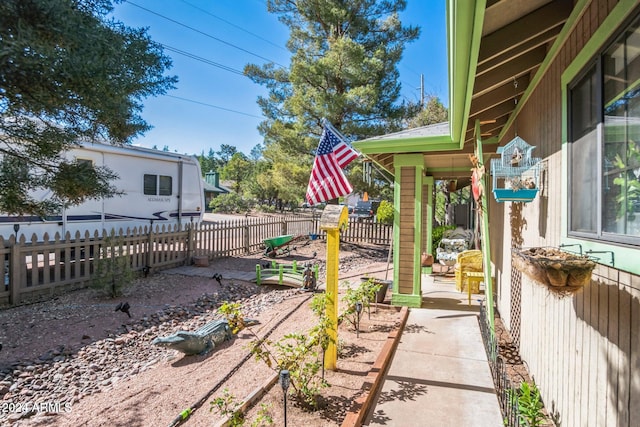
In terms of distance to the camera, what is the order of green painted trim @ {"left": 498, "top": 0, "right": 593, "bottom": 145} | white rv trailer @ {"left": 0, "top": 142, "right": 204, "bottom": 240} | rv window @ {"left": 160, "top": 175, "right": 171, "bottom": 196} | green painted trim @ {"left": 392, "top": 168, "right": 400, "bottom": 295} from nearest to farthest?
green painted trim @ {"left": 498, "top": 0, "right": 593, "bottom": 145} → green painted trim @ {"left": 392, "top": 168, "right": 400, "bottom": 295} → white rv trailer @ {"left": 0, "top": 142, "right": 204, "bottom": 240} → rv window @ {"left": 160, "top": 175, "right": 171, "bottom": 196}

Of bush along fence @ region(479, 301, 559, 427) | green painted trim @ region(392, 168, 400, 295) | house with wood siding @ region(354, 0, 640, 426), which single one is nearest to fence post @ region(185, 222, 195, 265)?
green painted trim @ region(392, 168, 400, 295)

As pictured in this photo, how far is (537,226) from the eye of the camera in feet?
10.4

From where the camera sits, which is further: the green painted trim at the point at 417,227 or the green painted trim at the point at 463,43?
the green painted trim at the point at 417,227

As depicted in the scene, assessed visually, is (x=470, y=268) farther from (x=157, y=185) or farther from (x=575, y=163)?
(x=157, y=185)

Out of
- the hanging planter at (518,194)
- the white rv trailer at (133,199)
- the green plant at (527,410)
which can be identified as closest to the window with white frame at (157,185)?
the white rv trailer at (133,199)

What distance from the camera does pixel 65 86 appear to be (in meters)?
3.05

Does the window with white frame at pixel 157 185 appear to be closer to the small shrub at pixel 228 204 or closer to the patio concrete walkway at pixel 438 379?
the patio concrete walkway at pixel 438 379

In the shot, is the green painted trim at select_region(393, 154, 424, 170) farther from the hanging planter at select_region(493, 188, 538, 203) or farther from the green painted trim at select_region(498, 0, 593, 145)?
the hanging planter at select_region(493, 188, 538, 203)

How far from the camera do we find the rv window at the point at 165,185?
9648 millimetres

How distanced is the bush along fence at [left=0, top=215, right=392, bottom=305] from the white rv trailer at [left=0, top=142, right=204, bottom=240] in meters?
0.34

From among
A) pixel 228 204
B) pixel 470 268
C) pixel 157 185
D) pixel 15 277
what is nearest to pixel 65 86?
pixel 15 277

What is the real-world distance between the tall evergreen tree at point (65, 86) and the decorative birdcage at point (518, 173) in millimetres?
3907

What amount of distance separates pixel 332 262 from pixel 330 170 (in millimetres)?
1248

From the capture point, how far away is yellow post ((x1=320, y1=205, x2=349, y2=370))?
3.28 m
